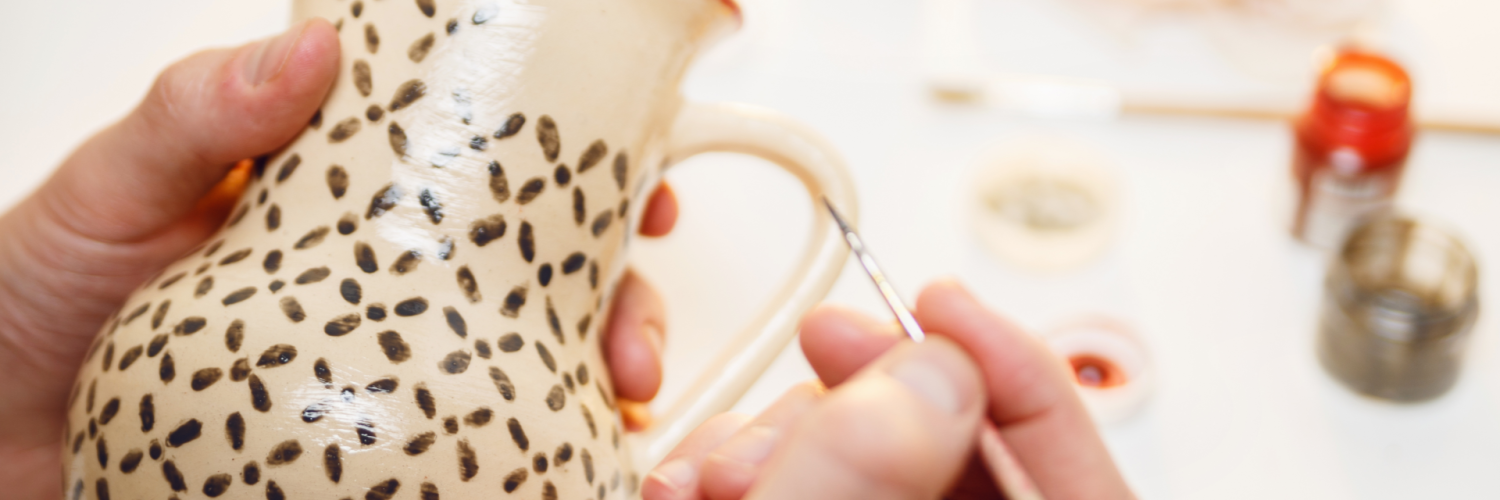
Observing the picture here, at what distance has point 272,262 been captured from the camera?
44 cm

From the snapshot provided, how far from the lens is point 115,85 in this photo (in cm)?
104

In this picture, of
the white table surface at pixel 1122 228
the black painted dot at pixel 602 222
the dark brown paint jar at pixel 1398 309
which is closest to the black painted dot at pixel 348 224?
the black painted dot at pixel 602 222

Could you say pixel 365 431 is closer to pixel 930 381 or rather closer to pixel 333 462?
pixel 333 462

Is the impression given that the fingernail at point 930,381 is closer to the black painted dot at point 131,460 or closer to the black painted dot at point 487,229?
the black painted dot at point 487,229

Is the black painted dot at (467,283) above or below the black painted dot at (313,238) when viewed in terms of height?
below

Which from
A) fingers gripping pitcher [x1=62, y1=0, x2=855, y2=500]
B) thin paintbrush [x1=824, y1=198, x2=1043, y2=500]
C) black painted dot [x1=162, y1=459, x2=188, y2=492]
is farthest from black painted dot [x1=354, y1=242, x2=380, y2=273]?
thin paintbrush [x1=824, y1=198, x2=1043, y2=500]

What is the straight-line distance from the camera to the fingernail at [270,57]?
1.53 ft

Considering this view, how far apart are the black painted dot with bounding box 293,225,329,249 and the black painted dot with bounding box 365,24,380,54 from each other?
0.08m

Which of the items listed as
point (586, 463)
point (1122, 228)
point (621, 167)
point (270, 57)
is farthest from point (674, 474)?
point (1122, 228)

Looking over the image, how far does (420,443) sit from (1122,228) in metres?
0.70

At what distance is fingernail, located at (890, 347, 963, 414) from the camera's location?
1.19ft

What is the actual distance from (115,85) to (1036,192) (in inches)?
36.1

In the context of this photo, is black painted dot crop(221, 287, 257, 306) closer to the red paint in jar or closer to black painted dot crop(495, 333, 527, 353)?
black painted dot crop(495, 333, 527, 353)

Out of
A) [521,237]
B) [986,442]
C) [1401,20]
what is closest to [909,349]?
[986,442]
